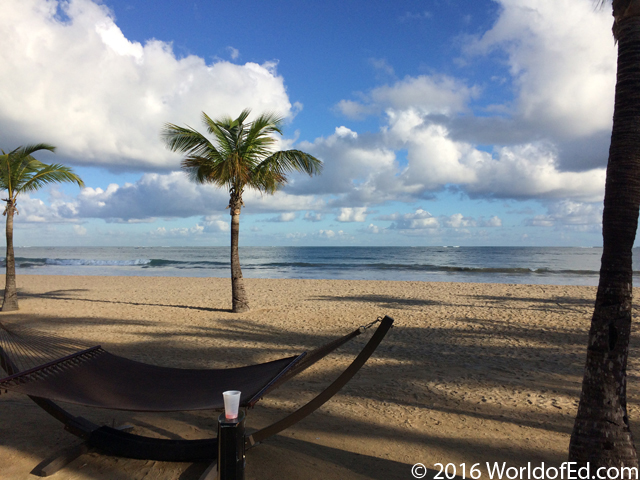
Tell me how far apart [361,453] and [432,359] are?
3.08 m

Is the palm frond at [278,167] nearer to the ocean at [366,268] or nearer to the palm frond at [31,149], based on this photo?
the palm frond at [31,149]

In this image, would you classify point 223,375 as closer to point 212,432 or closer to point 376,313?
point 212,432

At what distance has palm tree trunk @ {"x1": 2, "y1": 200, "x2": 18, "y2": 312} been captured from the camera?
9.41 m

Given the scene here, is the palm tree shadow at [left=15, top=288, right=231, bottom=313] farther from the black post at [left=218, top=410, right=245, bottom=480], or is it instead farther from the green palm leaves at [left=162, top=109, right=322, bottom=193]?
the black post at [left=218, top=410, right=245, bottom=480]

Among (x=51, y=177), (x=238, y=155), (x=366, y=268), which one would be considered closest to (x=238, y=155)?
(x=238, y=155)

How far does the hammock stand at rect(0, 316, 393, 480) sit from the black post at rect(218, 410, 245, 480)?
176 mm

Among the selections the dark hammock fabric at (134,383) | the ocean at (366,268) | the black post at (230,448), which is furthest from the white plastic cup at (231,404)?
the ocean at (366,268)

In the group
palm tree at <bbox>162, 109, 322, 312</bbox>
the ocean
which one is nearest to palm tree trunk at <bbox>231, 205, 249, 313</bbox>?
palm tree at <bbox>162, 109, 322, 312</bbox>

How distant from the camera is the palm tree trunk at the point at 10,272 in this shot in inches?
371

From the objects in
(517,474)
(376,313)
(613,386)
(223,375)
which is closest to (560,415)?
(517,474)

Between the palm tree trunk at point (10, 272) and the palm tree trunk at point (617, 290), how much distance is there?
11.0m

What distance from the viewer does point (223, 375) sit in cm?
321

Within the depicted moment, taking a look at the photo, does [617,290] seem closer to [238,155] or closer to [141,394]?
[141,394]

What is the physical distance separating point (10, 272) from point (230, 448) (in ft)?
32.9
